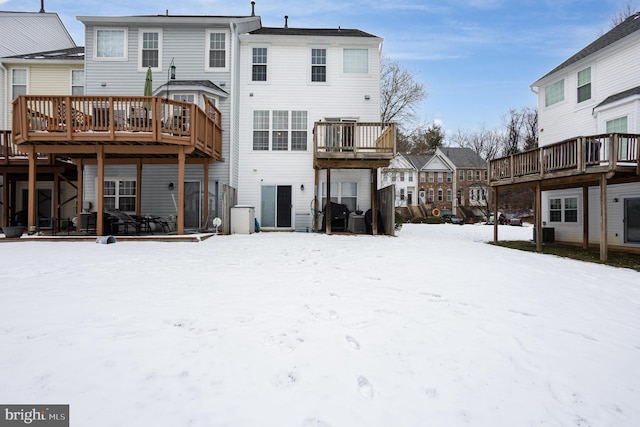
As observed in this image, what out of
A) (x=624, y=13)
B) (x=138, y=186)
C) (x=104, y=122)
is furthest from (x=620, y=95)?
(x=624, y=13)

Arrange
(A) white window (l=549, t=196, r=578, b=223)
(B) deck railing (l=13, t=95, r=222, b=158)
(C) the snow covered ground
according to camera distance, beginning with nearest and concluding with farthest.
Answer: (C) the snow covered ground, (B) deck railing (l=13, t=95, r=222, b=158), (A) white window (l=549, t=196, r=578, b=223)

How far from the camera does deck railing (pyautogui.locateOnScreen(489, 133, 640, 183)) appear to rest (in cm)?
873

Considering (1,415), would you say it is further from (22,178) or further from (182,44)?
(22,178)

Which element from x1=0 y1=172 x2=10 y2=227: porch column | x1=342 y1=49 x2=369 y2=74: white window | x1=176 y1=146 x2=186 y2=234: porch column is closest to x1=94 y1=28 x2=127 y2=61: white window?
x1=0 y1=172 x2=10 y2=227: porch column

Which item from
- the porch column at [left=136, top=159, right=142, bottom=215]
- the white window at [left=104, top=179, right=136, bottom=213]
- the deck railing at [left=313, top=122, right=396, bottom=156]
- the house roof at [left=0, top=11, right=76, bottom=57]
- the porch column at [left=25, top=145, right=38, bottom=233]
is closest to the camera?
the porch column at [left=25, top=145, right=38, bottom=233]

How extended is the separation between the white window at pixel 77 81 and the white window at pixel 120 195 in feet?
16.0

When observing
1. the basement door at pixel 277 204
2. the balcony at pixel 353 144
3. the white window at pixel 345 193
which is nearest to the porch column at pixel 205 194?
the basement door at pixel 277 204

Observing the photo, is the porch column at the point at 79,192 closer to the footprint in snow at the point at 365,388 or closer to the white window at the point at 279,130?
the white window at the point at 279,130

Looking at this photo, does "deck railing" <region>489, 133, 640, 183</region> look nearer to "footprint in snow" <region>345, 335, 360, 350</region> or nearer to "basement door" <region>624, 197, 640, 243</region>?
"basement door" <region>624, 197, 640, 243</region>

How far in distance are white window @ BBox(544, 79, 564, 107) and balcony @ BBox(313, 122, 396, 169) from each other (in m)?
7.58

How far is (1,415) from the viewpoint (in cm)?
205

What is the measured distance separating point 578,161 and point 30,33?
2509cm

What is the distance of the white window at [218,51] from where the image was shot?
539 inches

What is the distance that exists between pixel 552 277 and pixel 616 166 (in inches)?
189
